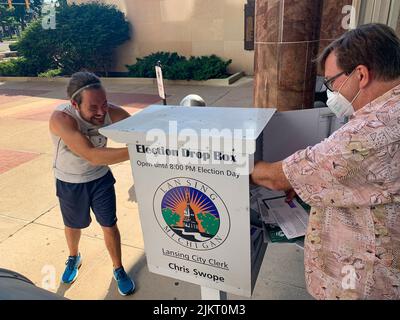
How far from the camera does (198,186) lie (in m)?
1.28

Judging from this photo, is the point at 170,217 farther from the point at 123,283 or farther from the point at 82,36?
the point at 82,36

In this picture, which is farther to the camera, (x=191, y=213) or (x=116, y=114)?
(x=116, y=114)

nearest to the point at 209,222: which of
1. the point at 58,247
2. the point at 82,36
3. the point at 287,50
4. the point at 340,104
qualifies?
the point at 340,104

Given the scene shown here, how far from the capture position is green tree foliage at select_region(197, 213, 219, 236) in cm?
132

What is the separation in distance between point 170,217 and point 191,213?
103mm

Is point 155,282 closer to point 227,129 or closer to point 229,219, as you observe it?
point 229,219

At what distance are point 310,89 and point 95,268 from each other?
2.44m

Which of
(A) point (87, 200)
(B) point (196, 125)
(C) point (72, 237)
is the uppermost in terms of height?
(B) point (196, 125)

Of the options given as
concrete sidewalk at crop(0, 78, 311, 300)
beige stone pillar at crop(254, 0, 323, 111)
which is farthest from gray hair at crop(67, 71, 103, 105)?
beige stone pillar at crop(254, 0, 323, 111)

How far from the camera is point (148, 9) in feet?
36.7

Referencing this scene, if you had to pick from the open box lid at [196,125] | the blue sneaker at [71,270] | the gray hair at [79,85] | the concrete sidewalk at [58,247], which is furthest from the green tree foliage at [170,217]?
the blue sneaker at [71,270]

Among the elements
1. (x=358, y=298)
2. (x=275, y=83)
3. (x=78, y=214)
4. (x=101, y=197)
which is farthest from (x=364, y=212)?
(x=275, y=83)

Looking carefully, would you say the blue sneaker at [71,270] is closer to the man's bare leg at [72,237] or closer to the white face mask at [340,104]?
the man's bare leg at [72,237]

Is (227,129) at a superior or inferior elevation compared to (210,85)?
superior
